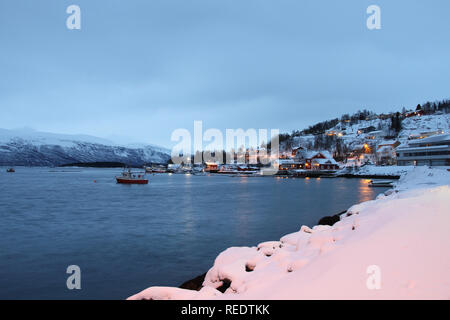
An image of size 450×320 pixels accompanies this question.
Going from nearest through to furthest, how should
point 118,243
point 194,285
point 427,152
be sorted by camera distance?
point 194,285 → point 118,243 → point 427,152

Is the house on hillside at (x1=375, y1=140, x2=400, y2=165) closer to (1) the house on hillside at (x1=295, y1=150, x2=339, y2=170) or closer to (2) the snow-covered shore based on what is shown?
(1) the house on hillside at (x1=295, y1=150, x2=339, y2=170)

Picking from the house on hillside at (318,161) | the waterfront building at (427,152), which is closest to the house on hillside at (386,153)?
the house on hillside at (318,161)

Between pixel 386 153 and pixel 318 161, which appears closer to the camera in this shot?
pixel 318 161

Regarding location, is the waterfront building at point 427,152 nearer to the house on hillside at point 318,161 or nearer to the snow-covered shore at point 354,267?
the house on hillside at point 318,161

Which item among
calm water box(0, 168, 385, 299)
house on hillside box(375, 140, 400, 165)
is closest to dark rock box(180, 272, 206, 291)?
calm water box(0, 168, 385, 299)

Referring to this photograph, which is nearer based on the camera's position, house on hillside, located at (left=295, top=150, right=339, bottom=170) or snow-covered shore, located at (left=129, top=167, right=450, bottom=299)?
snow-covered shore, located at (left=129, top=167, right=450, bottom=299)

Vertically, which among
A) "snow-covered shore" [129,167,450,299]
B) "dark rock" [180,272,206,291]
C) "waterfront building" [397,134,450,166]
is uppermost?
"waterfront building" [397,134,450,166]

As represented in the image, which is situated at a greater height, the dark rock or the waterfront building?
the waterfront building

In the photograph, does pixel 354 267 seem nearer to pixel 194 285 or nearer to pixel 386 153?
pixel 194 285

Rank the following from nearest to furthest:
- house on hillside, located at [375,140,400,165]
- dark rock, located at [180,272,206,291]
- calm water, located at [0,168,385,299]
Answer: dark rock, located at [180,272,206,291], calm water, located at [0,168,385,299], house on hillside, located at [375,140,400,165]

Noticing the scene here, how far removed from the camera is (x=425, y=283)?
478 cm

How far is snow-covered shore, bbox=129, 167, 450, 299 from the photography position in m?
4.88

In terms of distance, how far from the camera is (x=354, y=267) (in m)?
5.61

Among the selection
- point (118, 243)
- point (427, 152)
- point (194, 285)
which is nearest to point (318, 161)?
point (427, 152)
